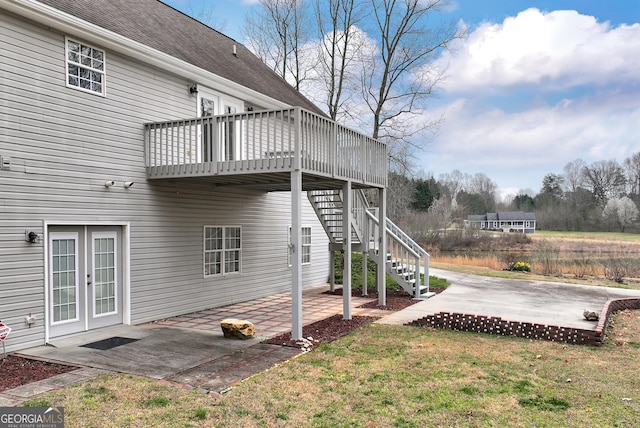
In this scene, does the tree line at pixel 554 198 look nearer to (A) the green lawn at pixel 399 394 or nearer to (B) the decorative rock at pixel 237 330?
(B) the decorative rock at pixel 237 330

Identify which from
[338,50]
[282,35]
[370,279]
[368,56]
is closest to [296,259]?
[370,279]

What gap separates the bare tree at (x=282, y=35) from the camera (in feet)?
80.9

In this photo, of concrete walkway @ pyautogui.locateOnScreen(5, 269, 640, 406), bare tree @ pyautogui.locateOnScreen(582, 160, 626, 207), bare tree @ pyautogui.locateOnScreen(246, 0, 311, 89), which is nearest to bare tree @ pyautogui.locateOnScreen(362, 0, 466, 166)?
bare tree @ pyautogui.locateOnScreen(246, 0, 311, 89)

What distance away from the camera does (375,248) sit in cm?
1234

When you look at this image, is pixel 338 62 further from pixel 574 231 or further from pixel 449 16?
pixel 574 231

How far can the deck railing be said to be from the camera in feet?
A: 25.9

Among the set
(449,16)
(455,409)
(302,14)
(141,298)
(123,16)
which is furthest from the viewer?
(302,14)

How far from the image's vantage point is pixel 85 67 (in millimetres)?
7871

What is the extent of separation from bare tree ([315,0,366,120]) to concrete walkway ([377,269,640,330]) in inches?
483

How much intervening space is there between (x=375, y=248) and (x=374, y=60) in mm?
14706

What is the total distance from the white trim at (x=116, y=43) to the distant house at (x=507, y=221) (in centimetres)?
6466

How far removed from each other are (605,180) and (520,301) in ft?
192

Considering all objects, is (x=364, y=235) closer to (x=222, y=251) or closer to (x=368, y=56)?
(x=222, y=251)

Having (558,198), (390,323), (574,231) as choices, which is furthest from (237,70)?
(558,198)
